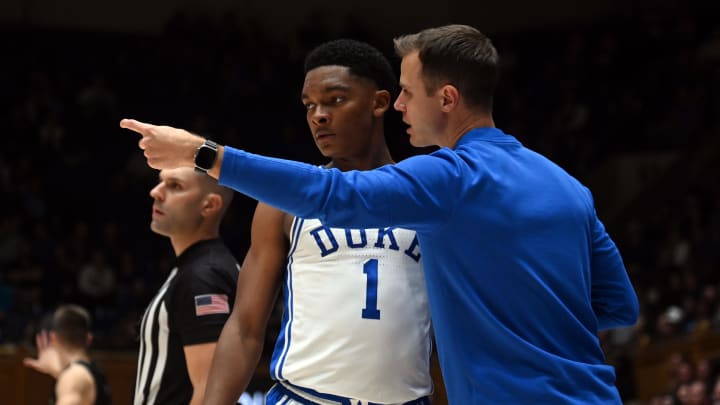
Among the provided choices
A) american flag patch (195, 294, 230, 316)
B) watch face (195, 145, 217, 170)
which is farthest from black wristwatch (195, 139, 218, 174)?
american flag patch (195, 294, 230, 316)

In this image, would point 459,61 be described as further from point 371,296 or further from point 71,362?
point 71,362

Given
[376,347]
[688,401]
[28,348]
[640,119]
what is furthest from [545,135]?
[376,347]

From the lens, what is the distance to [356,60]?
371cm

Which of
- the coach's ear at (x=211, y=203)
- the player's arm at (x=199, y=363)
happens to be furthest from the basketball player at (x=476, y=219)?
the coach's ear at (x=211, y=203)

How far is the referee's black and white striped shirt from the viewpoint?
4.09 meters

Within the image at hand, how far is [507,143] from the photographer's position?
2.90 m

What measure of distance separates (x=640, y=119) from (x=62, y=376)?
1467 centimetres

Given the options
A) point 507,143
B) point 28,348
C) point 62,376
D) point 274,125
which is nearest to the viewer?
point 507,143

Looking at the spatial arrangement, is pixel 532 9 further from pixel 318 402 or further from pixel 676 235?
pixel 318 402

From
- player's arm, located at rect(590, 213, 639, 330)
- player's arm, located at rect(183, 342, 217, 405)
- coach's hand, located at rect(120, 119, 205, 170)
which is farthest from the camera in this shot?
player's arm, located at rect(183, 342, 217, 405)

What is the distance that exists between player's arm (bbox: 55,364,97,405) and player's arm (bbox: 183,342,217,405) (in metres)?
1.88

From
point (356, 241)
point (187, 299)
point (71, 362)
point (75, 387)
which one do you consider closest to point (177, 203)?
point (187, 299)

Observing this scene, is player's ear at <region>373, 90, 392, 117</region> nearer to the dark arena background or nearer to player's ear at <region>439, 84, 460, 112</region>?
player's ear at <region>439, 84, 460, 112</region>

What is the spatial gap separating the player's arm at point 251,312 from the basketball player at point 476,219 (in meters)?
0.87
